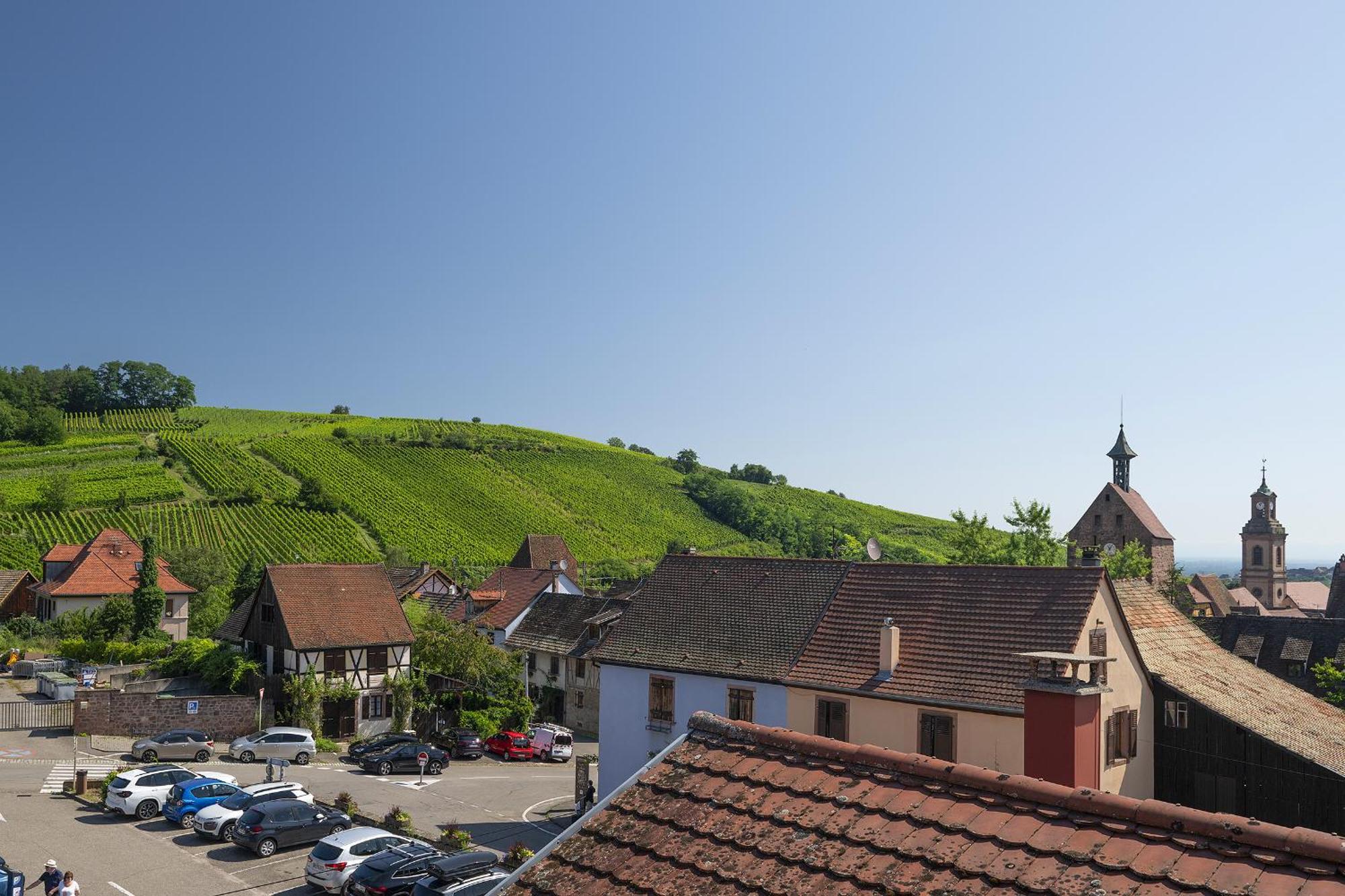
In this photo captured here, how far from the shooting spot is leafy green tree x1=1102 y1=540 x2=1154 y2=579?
56812 mm

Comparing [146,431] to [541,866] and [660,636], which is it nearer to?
[660,636]

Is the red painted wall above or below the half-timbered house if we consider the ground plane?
above

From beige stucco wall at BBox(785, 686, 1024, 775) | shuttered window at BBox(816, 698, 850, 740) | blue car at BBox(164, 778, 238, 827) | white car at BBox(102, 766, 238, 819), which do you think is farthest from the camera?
white car at BBox(102, 766, 238, 819)

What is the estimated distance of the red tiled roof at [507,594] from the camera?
59.9m

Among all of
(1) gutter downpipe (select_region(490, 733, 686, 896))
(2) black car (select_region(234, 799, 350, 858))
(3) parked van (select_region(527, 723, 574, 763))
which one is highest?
(1) gutter downpipe (select_region(490, 733, 686, 896))

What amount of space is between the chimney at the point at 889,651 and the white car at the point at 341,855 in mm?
14179

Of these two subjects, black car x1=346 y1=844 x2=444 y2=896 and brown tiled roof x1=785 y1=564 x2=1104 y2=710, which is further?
brown tiled roof x1=785 y1=564 x2=1104 y2=710

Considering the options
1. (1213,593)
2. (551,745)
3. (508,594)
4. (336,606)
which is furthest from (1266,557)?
(336,606)

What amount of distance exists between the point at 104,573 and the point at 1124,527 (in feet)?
281

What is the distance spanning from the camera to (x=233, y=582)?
74.9 metres

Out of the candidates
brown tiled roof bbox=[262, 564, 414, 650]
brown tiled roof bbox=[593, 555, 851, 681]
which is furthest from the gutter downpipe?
brown tiled roof bbox=[262, 564, 414, 650]

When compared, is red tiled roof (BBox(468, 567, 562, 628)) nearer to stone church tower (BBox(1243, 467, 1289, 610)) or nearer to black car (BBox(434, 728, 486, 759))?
black car (BBox(434, 728, 486, 759))

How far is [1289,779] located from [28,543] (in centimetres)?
8609

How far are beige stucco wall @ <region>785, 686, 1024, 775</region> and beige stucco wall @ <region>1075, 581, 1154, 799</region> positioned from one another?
2.17 metres
